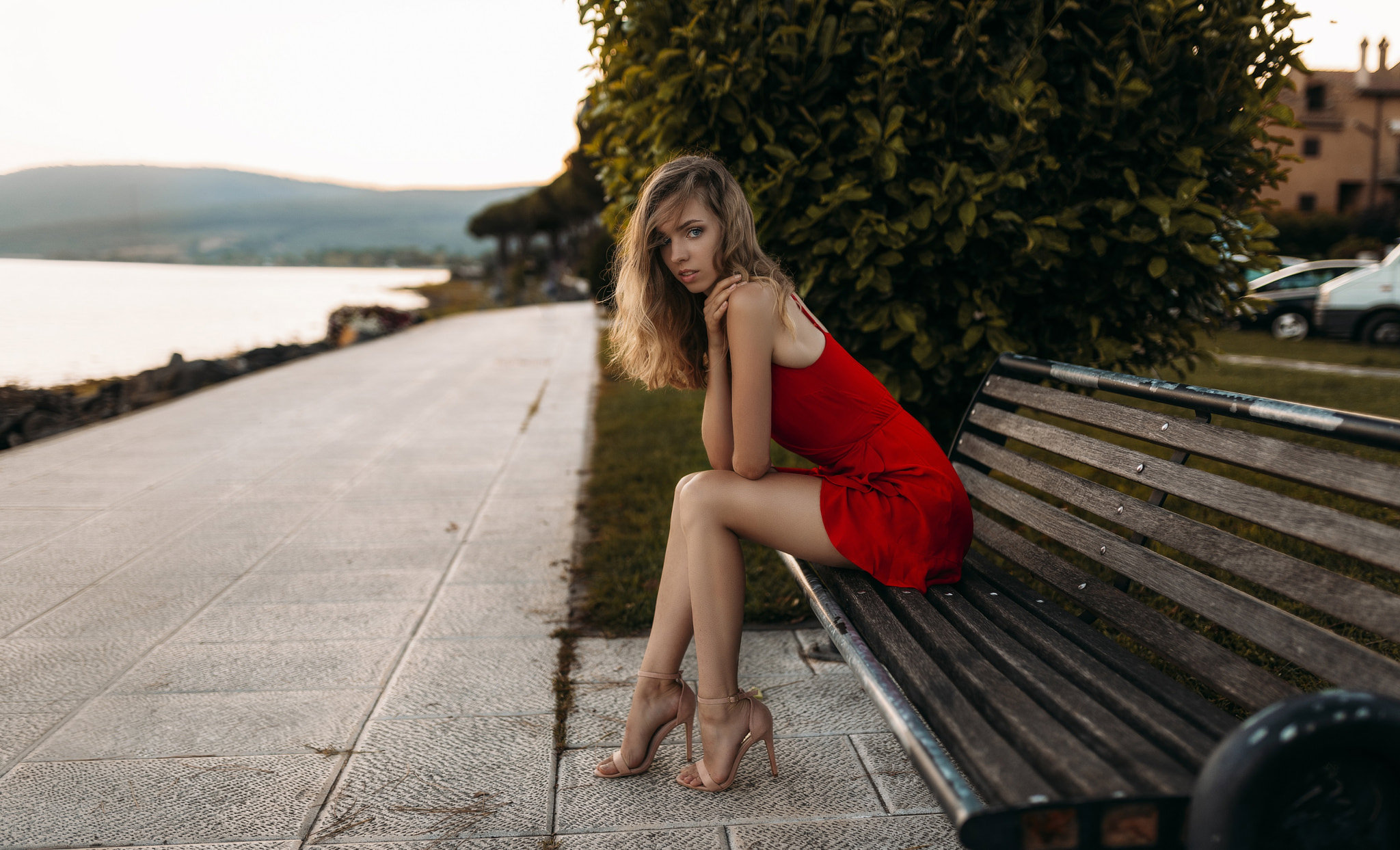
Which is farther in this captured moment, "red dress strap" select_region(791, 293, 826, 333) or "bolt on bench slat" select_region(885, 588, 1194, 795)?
"red dress strap" select_region(791, 293, 826, 333)

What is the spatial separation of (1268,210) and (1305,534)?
2.65 m

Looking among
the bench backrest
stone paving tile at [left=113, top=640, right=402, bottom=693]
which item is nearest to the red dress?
the bench backrest

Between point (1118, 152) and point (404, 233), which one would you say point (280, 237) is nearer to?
point (404, 233)

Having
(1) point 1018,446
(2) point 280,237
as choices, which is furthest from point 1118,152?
(2) point 280,237

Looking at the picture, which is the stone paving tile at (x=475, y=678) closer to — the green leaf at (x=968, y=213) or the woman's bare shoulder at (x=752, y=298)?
the woman's bare shoulder at (x=752, y=298)

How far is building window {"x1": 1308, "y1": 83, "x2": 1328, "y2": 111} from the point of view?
38.1 meters

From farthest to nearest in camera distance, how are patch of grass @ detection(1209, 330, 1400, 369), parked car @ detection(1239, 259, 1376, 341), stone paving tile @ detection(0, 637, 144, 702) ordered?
parked car @ detection(1239, 259, 1376, 341)
patch of grass @ detection(1209, 330, 1400, 369)
stone paving tile @ detection(0, 637, 144, 702)

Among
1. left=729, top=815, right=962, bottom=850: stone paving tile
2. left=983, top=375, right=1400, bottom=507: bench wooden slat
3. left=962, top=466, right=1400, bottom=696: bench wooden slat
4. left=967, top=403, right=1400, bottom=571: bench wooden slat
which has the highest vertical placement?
left=983, top=375, right=1400, bottom=507: bench wooden slat

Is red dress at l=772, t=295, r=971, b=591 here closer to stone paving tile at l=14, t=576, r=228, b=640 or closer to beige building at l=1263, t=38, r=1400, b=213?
stone paving tile at l=14, t=576, r=228, b=640

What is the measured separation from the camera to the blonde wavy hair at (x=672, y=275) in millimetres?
2414

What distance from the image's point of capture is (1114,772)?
4.57ft

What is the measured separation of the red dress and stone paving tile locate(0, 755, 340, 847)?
5.02ft

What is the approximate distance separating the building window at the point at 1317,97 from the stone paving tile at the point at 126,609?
46.1m

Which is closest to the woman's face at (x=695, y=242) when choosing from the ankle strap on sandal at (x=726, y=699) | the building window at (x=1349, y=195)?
the ankle strap on sandal at (x=726, y=699)
